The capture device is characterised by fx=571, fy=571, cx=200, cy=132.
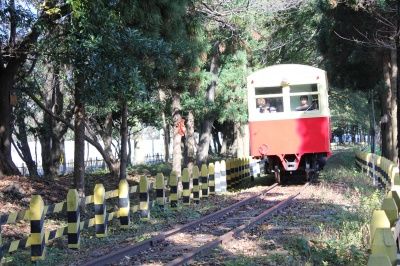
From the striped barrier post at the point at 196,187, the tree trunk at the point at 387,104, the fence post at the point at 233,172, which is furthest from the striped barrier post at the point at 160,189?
the tree trunk at the point at 387,104

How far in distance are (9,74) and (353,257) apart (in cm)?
1066

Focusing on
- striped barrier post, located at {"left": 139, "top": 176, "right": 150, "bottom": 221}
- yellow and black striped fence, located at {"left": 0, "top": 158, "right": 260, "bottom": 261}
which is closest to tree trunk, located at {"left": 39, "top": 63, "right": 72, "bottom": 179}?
yellow and black striped fence, located at {"left": 0, "top": 158, "right": 260, "bottom": 261}

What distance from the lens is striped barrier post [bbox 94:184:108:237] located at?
34.1 ft

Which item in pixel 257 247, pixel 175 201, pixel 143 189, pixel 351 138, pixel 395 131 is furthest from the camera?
pixel 351 138

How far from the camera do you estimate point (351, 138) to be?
10269 centimetres

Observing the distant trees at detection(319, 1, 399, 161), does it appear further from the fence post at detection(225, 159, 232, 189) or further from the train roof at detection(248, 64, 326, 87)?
the fence post at detection(225, 159, 232, 189)

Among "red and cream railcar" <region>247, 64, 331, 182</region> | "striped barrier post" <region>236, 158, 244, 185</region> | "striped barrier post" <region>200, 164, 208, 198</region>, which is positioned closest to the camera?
"striped barrier post" <region>200, 164, 208, 198</region>

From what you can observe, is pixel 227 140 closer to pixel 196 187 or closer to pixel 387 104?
pixel 387 104

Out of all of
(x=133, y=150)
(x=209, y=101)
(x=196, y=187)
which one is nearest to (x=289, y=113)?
(x=196, y=187)

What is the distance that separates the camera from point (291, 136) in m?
18.1

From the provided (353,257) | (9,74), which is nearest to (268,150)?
(9,74)

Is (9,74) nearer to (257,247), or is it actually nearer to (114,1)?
(114,1)

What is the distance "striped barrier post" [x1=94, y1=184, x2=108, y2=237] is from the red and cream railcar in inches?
339

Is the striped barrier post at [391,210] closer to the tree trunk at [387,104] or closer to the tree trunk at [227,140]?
the tree trunk at [387,104]
